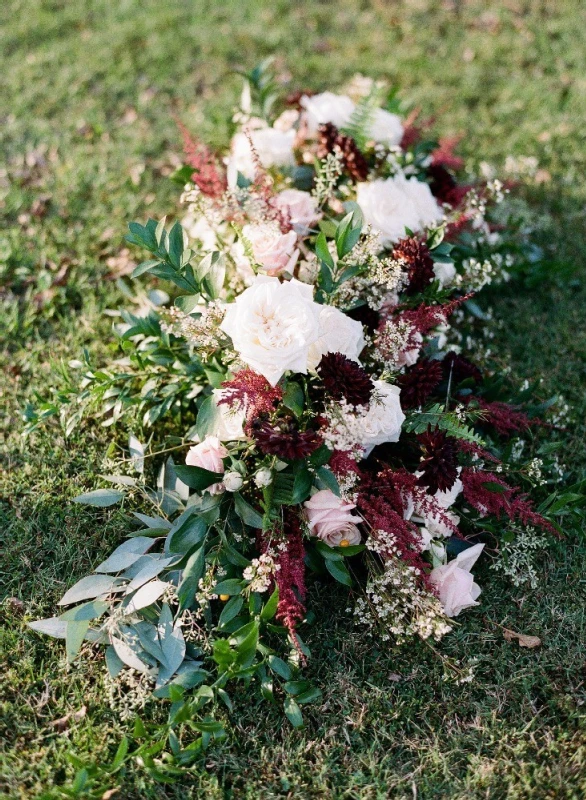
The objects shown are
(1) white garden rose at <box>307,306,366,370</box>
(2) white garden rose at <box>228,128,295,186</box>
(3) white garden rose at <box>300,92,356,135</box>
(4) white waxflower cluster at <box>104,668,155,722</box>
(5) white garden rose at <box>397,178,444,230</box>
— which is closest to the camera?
(4) white waxflower cluster at <box>104,668,155,722</box>

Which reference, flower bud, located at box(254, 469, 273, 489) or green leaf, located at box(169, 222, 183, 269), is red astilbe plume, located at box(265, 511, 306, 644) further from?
green leaf, located at box(169, 222, 183, 269)

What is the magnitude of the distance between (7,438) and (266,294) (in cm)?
137

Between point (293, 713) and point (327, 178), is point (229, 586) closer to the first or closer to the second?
point (293, 713)

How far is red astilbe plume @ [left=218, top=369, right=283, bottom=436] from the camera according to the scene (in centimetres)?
208

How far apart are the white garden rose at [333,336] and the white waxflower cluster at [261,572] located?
60 centimetres

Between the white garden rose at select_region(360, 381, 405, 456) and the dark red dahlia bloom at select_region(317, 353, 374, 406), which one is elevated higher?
Answer: the dark red dahlia bloom at select_region(317, 353, 374, 406)

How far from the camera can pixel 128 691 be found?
224cm

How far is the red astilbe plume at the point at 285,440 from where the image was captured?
2029mm

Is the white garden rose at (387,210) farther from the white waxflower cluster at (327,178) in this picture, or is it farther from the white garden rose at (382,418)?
the white garden rose at (382,418)

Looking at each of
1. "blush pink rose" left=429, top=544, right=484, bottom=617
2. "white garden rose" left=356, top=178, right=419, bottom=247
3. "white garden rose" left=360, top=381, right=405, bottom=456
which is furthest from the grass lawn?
"white garden rose" left=356, top=178, right=419, bottom=247

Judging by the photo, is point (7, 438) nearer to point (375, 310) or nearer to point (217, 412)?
point (217, 412)

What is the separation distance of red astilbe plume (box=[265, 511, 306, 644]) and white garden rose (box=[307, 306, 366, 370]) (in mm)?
547

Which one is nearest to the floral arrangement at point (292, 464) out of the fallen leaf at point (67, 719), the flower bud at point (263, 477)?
the flower bud at point (263, 477)

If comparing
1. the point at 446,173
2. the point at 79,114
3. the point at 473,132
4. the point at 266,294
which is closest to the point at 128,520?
the point at 266,294
